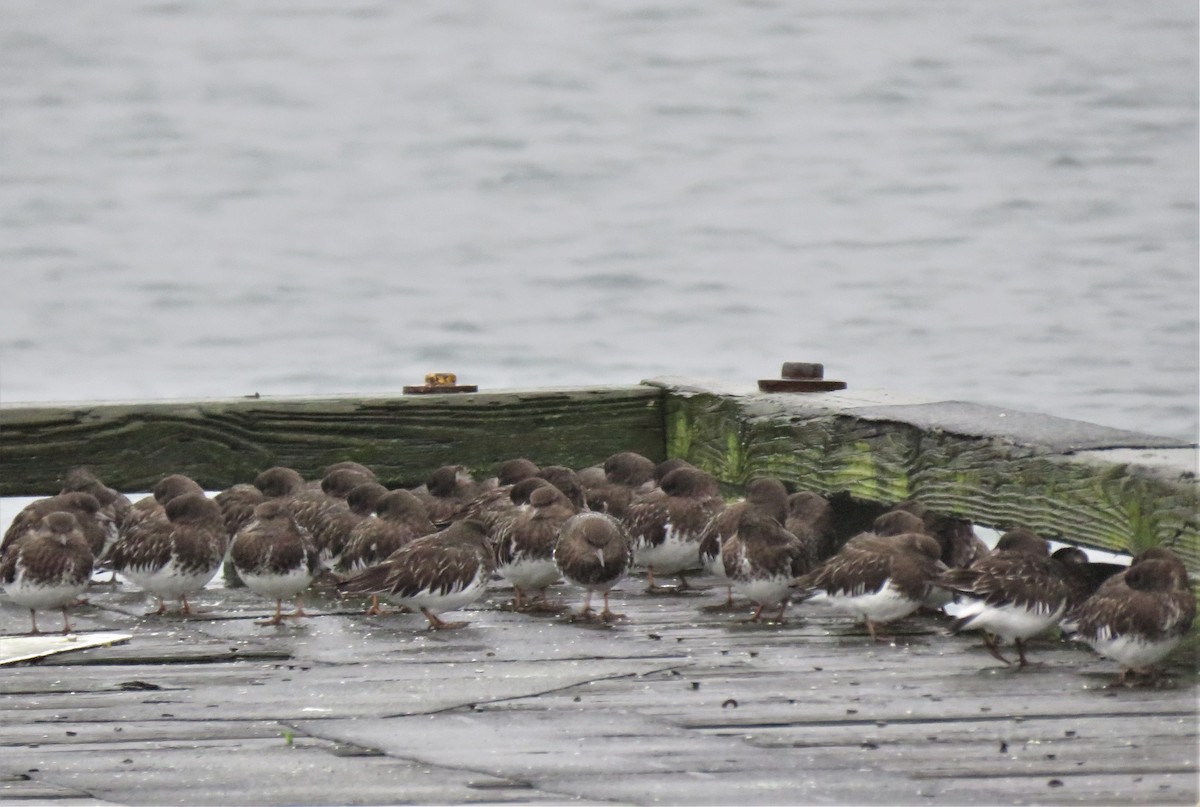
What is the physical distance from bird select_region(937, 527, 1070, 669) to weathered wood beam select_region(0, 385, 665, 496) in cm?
263

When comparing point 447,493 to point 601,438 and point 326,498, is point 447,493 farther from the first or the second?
point 601,438

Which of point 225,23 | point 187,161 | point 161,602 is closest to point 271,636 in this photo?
point 161,602

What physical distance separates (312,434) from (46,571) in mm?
1861

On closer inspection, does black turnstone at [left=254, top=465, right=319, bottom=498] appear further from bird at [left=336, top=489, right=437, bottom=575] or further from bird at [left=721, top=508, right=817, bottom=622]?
bird at [left=721, top=508, right=817, bottom=622]

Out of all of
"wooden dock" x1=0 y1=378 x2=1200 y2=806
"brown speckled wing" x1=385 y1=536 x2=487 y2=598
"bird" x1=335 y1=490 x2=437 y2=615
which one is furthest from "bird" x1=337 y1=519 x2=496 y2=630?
"bird" x1=335 y1=490 x2=437 y2=615

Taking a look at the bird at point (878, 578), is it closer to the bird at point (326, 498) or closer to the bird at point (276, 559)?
the bird at point (276, 559)

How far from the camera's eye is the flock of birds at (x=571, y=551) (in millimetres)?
5520

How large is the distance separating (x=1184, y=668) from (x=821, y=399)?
227 centimetres

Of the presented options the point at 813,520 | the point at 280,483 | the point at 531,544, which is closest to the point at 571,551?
the point at 531,544

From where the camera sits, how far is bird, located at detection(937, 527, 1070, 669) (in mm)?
5477

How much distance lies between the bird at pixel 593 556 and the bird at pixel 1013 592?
48.9 inches

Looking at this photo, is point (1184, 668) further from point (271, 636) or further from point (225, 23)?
point (225, 23)

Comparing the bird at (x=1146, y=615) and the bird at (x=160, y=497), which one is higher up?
the bird at (x=160, y=497)

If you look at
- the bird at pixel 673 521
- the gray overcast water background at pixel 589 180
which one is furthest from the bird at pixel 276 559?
the gray overcast water background at pixel 589 180
